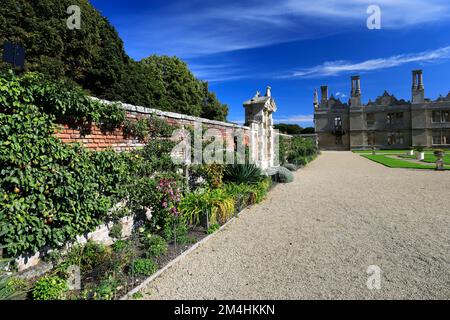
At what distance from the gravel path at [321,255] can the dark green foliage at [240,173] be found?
139 cm

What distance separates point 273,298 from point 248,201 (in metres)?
4.78

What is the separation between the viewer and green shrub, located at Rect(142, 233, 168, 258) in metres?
4.07

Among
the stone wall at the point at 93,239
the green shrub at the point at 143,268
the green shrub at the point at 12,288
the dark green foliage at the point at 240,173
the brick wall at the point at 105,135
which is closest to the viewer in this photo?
the green shrub at the point at 12,288

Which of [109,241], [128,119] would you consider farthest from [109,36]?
[109,241]

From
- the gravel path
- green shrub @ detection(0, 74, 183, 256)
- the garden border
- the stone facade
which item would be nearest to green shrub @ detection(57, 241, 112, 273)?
green shrub @ detection(0, 74, 183, 256)

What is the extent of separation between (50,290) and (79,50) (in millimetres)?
18096

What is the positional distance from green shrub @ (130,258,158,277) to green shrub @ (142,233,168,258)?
440 mm

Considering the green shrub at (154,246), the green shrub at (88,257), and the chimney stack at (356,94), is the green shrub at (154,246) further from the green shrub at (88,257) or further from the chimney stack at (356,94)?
the chimney stack at (356,94)

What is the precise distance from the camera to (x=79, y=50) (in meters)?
16.8

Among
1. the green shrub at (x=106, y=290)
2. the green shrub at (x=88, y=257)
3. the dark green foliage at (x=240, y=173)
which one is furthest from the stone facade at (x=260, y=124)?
the green shrub at (x=106, y=290)

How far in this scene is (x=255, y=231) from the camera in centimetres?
538

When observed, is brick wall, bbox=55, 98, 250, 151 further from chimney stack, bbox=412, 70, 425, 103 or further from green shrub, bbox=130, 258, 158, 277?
chimney stack, bbox=412, 70, 425, 103

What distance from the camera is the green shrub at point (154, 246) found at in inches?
160
